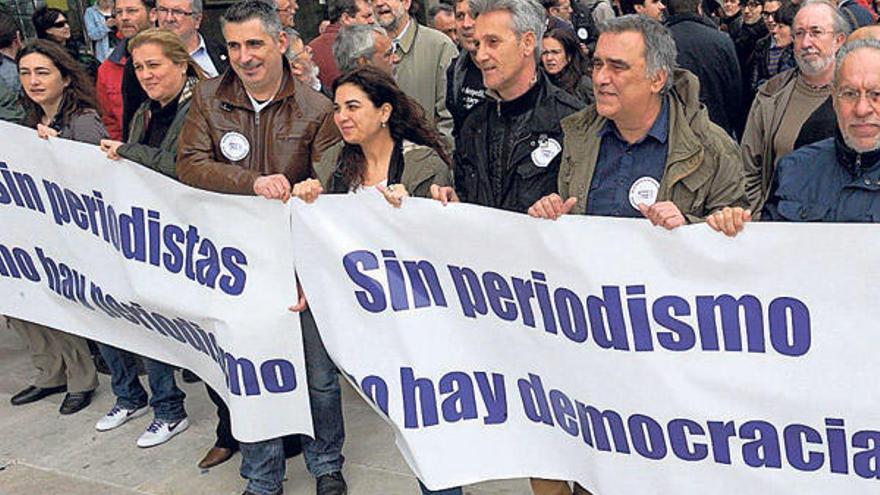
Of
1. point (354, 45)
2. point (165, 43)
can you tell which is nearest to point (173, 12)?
point (354, 45)

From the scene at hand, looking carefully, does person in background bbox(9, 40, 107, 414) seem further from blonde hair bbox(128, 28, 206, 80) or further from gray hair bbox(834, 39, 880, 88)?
gray hair bbox(834, 39, 880, 88)

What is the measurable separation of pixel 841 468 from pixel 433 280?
1.28 m

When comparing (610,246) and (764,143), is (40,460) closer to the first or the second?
(610,246)

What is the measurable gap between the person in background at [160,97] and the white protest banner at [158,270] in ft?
0.28

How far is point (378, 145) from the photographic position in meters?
3.72

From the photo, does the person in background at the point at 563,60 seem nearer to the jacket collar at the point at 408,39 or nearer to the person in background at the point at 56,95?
the jacket collar at the point at 408,39

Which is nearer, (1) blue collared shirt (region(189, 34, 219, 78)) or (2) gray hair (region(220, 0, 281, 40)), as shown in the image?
(2) gray hair (region(220, 0, 281, 40))

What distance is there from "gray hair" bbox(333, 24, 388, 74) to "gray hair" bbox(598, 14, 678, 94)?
199 cm

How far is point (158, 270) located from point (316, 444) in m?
0.90

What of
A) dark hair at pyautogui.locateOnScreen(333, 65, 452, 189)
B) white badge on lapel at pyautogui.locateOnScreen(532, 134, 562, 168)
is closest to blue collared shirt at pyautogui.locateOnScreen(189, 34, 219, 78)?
dark hair at pyautogui.locateOnScreen(333, 65, 452, 189)

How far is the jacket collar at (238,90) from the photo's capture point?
4.01 metres

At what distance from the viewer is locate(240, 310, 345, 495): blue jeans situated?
13.3 feet

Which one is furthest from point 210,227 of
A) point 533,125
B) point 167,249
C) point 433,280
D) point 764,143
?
point 764,143

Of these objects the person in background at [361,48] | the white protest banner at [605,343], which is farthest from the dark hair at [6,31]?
the white protest banner at [605,343]
